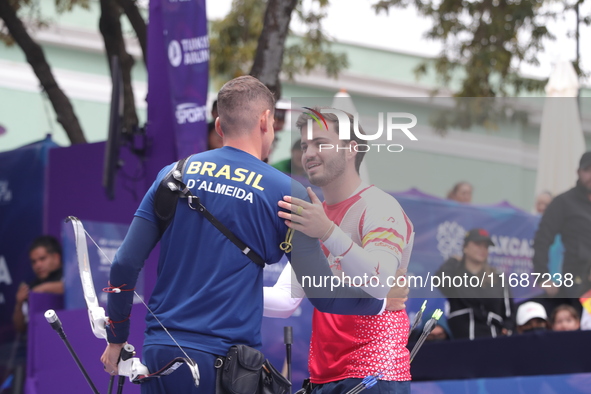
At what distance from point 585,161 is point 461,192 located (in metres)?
0.75

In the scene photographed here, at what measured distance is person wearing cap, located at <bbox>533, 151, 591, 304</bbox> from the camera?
4461 millimetres

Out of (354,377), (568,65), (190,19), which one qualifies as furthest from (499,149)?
(568,65)

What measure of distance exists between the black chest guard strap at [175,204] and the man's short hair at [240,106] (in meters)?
0.32

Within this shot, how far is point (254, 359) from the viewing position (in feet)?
10.4

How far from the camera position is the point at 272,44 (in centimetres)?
756

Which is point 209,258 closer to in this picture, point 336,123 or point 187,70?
point 336,123

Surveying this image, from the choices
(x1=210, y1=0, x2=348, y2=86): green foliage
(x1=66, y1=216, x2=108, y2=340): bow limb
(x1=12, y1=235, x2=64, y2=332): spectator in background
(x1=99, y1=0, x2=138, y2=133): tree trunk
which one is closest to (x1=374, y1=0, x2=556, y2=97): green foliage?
(x1=210, y1=0, x2=348, y2=86): green foliage

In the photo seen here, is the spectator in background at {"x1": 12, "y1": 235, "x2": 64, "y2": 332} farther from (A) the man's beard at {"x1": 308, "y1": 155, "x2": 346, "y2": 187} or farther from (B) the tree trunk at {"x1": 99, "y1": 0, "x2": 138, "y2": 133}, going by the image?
(A) the man's beard at {"x1": 308, "y1": 155, "x2": 346, "y2": 187}

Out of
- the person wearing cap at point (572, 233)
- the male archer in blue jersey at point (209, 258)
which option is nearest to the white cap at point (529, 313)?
the person wearing cap at point (572, 233)

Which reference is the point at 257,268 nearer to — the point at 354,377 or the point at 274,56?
the point at 354,377

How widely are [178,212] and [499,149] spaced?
197 centimetres

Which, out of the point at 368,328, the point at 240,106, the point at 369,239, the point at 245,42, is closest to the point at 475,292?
the point at 368,328

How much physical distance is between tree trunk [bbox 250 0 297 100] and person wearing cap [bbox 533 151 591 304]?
3.19 m

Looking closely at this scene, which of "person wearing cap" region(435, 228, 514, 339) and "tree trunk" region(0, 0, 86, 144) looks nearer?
"person wearing cap" region(435, 228, 514, 339)
